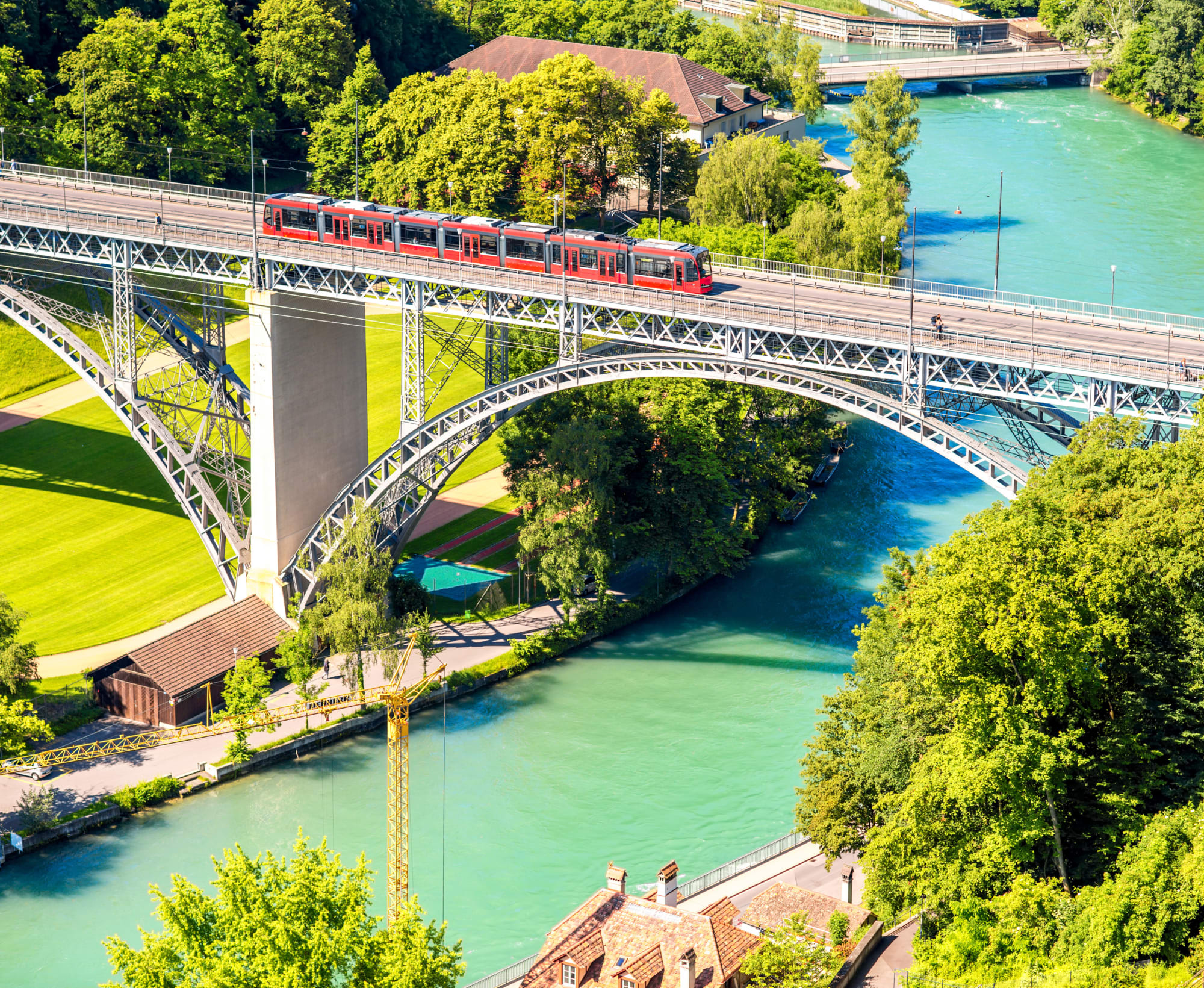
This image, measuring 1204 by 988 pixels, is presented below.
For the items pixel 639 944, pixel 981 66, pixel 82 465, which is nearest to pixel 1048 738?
pixel 639 944

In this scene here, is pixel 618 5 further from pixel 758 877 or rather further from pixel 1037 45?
pixel 758 877

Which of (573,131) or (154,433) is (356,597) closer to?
(154,433)

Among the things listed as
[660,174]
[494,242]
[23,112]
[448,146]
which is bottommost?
[494,242]

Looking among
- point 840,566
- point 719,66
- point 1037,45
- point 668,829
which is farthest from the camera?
point 1037,45

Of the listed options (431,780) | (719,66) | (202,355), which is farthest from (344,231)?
(719,66)

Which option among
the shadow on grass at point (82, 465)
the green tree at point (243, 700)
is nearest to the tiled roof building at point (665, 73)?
the shadow on grass at point (82, 465)

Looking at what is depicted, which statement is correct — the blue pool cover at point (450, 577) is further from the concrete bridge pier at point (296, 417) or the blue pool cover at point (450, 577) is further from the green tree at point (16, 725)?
the green tree at point (16, 725)
